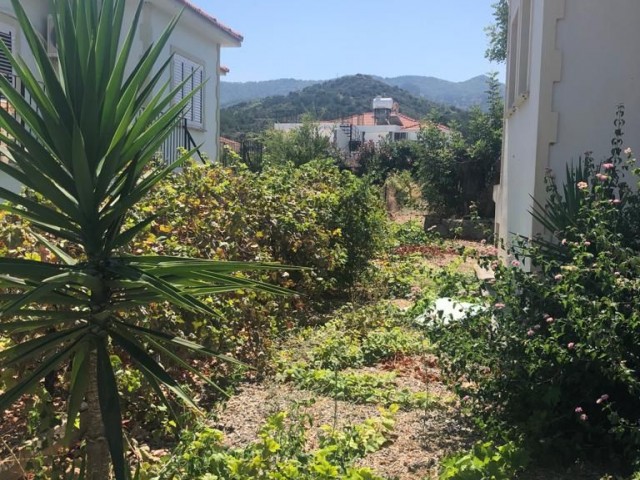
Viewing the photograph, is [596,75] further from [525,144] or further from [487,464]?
[487,464]

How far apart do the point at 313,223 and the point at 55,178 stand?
543 cm

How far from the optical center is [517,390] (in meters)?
3.65

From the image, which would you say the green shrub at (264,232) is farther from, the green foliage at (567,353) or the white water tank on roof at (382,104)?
the white water tank on roof at (382,104)

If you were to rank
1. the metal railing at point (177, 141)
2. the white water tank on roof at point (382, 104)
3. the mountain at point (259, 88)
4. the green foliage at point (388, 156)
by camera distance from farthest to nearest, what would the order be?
the mountain at point (259, 88) → the white water tank on roof at point (382, 104) → the green foliage at point (388, 156) → the metal railing at point (177, 141)

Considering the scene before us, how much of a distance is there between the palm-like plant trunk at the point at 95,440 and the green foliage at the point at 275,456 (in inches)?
25.5

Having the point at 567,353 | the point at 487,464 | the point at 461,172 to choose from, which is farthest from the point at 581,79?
the point at 461,172

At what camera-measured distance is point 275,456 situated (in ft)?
11.2

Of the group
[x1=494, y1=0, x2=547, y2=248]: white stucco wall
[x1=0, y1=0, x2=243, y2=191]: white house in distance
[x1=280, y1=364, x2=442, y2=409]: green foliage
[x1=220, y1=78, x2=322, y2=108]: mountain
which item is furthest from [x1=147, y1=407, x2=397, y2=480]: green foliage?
[x1=220, y1=78, x2=322, y2=108]: mountain

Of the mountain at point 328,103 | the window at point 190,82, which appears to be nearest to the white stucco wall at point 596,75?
the window at point 190,82

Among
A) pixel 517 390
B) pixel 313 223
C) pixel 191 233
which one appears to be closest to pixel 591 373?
pixel 517 390

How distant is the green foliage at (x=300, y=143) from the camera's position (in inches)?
934

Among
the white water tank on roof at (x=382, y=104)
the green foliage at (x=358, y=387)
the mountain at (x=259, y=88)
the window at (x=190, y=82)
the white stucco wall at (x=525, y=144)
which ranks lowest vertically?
the green foliage at (x=358, y=387)

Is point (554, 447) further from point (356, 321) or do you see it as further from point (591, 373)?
point (356, 321)

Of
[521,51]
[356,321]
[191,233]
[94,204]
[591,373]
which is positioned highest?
[521,51]
